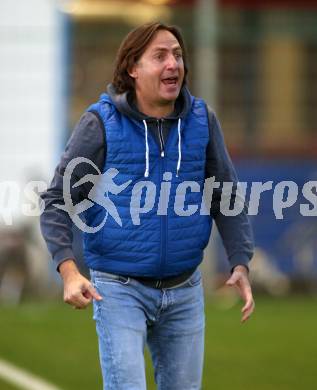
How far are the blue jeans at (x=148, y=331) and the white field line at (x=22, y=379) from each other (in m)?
3.44

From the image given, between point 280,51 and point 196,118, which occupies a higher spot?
point 196,118

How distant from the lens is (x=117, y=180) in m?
5.48

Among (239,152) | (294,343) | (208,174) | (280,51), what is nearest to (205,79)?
(239,152)

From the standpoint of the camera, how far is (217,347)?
12.3 meters

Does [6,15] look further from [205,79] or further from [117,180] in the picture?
A: [117,180]

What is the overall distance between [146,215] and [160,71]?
24.5 inches

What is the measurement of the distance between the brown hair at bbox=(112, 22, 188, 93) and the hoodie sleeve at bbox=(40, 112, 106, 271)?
0.98 feet

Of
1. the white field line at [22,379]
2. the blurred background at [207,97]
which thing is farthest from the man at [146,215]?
the blurred background at [207,97]

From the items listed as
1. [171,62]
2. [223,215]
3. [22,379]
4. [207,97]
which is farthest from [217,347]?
[207,97]

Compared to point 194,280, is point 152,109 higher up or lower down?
higher up

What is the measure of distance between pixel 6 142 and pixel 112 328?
20.8 m

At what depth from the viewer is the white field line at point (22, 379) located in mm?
9031

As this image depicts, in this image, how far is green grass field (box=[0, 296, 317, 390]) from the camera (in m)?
9.79

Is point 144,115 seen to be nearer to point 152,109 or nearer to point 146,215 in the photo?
point 152,109
